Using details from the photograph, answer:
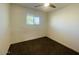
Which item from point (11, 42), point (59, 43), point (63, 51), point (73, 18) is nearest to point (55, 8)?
point (73, 18)

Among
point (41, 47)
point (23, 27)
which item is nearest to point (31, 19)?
point (23, 27)

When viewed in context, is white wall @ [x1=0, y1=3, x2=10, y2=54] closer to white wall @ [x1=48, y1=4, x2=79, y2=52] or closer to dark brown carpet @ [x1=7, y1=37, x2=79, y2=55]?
dark brown carpet @ [x1=7, y1=37, x2=79, y2=55]

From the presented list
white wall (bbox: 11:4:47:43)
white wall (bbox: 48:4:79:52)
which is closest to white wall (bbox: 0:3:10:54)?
white wall (bbox: 11:4:47:43)

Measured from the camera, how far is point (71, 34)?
1715mm

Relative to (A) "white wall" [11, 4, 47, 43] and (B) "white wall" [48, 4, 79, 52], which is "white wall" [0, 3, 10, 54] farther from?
(B) "white wall" [48, 4, 79, 52]

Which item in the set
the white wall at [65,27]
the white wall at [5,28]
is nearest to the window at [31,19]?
the white wall at [65,27]

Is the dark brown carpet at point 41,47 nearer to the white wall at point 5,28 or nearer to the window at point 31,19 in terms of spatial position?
the white wall at point 5,28

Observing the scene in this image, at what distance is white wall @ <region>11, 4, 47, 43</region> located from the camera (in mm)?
1646

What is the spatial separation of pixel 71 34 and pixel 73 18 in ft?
1.00

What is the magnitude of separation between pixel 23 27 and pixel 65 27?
791 mm

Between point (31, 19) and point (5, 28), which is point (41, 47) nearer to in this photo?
point (31, 19)

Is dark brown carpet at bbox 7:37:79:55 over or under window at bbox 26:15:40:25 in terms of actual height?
under

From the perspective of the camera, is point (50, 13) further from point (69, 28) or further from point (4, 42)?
point (4, 42)

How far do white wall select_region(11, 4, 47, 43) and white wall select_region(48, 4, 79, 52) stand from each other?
6.6 inches
